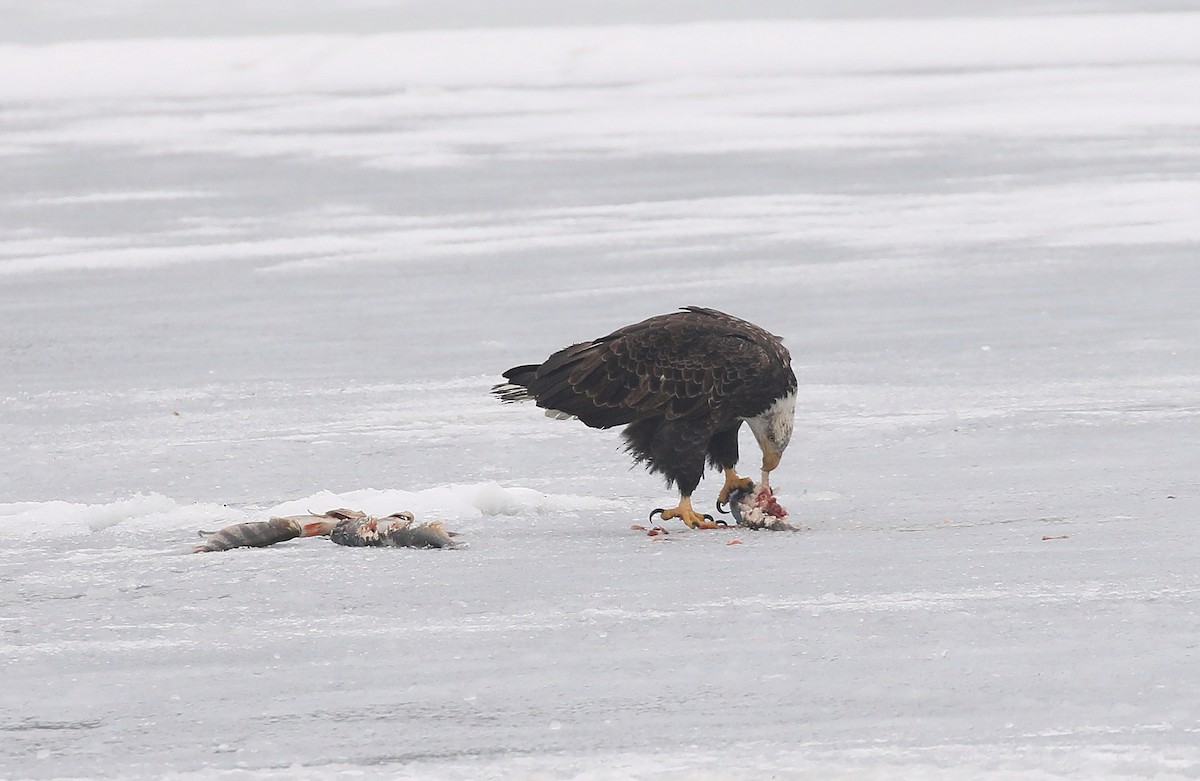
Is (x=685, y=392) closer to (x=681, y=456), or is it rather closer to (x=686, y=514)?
(x=681, y=456)

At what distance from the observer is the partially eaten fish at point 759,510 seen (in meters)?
6.64

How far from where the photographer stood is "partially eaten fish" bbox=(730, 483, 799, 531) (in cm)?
664

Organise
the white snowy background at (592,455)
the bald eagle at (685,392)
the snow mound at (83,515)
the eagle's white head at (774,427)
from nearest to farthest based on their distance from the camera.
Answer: the white snowy background at (592,455) → the snow mound at (83,515) → the bald eagle at (685,392) → the eagle's white head at (774,427)

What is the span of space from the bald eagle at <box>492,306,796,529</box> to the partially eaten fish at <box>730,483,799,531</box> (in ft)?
0.21

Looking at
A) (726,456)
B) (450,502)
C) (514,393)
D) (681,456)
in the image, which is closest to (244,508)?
(450,502)

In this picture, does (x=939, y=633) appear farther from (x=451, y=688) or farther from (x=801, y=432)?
(x=801, y=432)

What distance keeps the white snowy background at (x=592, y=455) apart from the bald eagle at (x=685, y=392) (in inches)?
10.8

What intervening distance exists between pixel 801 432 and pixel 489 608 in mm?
3121

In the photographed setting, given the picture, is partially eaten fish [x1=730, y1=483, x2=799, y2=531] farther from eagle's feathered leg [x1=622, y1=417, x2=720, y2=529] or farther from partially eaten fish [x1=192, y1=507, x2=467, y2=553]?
partially eaten fish [x1=192, y1=507, x2=467, y2=553]

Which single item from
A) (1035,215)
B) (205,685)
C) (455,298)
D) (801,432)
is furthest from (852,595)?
→ (1035,215)

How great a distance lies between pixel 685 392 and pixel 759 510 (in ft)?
1.49

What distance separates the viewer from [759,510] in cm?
671

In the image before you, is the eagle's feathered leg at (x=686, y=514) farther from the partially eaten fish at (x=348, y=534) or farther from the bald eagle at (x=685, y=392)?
the partially eaten fish at (x=348, y=534)

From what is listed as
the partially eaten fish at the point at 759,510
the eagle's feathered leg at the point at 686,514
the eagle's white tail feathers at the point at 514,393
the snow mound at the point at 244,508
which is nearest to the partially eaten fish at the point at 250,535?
the snow mound at the point at 244,508
